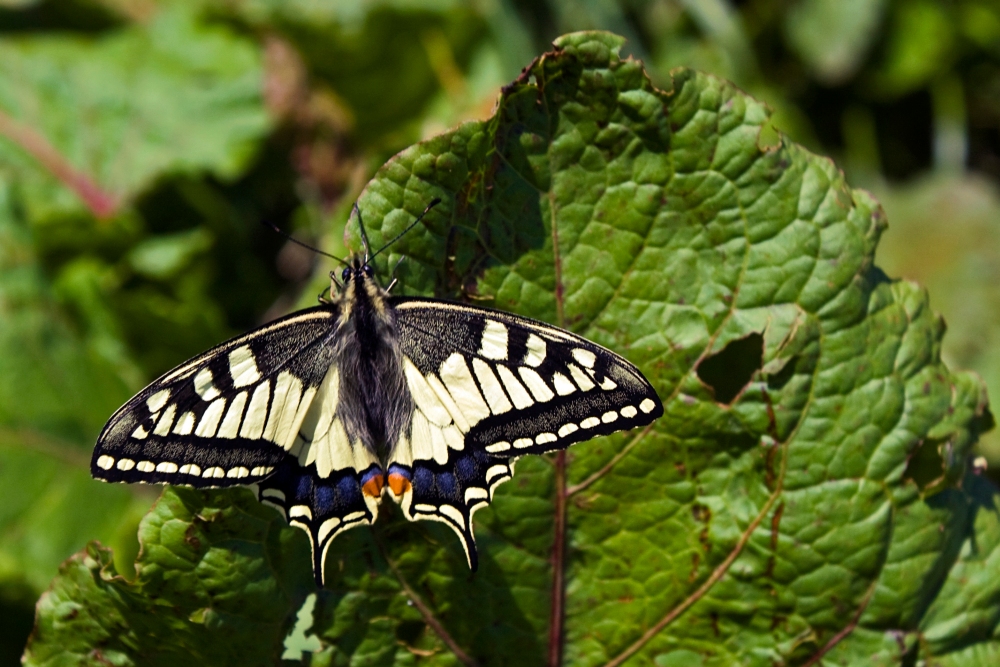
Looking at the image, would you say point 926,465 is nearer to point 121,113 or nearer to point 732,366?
point 732,366

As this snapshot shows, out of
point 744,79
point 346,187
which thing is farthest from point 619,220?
point 744,79

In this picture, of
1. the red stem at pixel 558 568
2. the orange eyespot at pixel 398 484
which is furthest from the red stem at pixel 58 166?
the red stem at pixel 558 568

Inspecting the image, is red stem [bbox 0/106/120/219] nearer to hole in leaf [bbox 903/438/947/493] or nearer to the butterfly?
the butterfly

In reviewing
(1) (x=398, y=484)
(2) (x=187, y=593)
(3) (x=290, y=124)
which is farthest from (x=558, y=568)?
(3) (x=290, y=124)

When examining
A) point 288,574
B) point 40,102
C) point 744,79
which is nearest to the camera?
point 288,574

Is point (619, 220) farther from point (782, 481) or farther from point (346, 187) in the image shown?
point (346, 187)

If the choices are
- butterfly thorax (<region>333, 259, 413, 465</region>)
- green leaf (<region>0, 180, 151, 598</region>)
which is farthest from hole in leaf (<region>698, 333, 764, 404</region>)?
green leaf (<region>0, 180, 151, 598</region>)

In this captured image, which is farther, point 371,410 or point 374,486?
point 371,410
